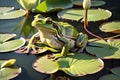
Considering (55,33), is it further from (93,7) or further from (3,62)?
(93,7)

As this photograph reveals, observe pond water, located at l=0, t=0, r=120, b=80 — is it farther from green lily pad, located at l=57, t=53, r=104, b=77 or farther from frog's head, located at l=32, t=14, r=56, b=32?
frog's head, located at l=32, t=14, r=56, b=32

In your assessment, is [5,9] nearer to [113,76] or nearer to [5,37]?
[5,37]

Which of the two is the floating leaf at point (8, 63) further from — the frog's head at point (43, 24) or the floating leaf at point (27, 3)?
the floating leaf at point (27, 3)

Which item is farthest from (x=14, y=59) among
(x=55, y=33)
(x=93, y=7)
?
(x=93, y=7)

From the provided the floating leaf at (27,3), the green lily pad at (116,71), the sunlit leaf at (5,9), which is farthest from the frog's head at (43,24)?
the sunlit leaf at (5,9)

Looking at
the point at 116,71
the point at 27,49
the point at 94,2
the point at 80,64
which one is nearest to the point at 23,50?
the point at 27,49
